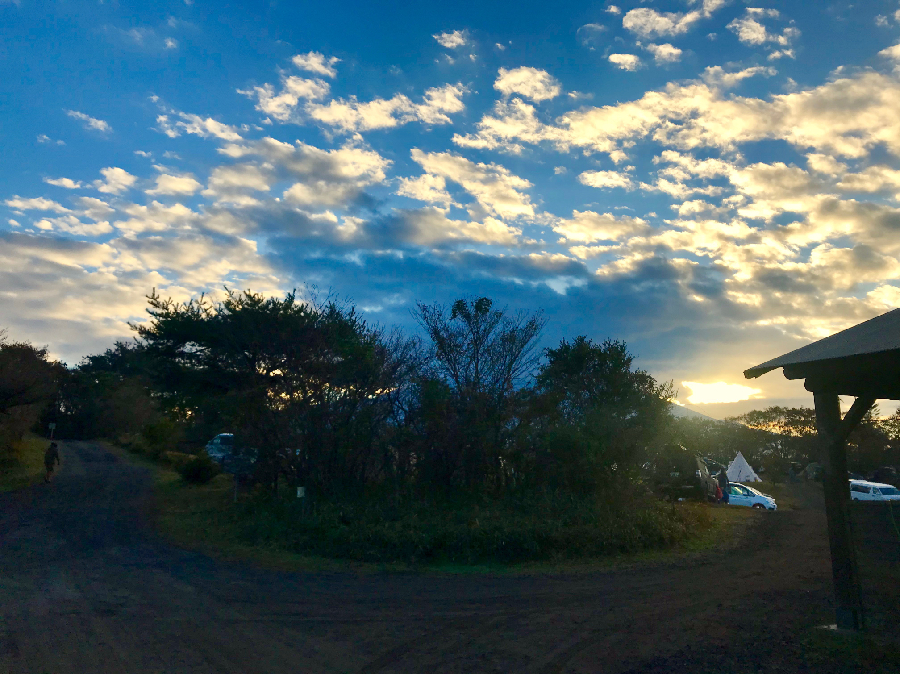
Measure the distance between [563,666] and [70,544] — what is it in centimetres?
1120

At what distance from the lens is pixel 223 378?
53.6 ft

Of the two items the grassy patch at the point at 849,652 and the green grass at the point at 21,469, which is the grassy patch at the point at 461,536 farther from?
the green grass at the point at 21,469

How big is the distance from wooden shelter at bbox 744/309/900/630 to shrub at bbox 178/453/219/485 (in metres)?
19.8

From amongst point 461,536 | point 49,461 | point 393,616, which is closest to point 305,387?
point 461,536

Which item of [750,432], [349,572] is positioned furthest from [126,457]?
[750,432]

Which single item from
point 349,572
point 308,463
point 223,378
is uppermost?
point 223,378

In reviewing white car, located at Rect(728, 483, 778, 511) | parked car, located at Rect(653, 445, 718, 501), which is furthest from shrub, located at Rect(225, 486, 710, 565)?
white car, located at Rect(728, 483, 778, 511)

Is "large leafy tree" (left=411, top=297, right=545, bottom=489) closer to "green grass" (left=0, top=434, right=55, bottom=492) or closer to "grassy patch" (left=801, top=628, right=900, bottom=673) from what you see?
"grassy patch" (left=801, top=628, right=900, bottom=673)

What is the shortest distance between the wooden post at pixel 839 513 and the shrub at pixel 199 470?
20254 mm

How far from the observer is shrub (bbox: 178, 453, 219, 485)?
21.7m

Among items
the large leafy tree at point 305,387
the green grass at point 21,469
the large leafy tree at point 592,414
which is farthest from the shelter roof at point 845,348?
the green grass at point 21,469

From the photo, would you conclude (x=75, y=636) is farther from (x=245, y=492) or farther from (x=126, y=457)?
(x=126, y=457)

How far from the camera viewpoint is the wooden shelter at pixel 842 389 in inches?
246

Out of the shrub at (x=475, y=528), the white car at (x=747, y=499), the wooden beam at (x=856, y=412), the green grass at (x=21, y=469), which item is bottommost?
the white car at (x=747, y=499)
